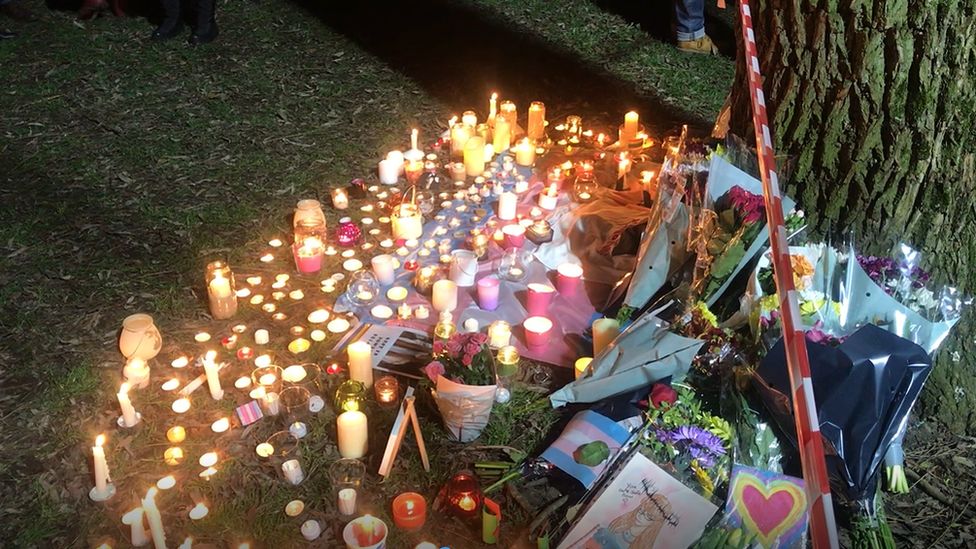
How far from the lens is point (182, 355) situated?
12.0ft

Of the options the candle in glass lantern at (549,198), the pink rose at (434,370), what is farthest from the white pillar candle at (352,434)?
the candle in glass lantern at (549,198)

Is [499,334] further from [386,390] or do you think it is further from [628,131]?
[628,131]

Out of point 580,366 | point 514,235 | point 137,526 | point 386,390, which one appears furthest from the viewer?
point 514,235

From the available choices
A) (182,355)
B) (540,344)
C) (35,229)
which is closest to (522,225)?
(540,344)

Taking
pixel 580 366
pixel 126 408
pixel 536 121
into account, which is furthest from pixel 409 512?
pixel 536 121

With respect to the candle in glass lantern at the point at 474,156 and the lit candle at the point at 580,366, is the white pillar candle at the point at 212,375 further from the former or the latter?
the candle in glass lantern at the point at 474,156

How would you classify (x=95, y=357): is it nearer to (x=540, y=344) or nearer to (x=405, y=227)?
(x=405, y=227)

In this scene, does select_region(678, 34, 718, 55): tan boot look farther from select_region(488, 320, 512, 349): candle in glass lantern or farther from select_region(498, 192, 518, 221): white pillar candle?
select_region(488, 320, 512, 349): candle in glass lantern

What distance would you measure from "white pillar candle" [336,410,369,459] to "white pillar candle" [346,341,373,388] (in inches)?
11.1

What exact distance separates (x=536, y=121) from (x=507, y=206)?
112 centimetres

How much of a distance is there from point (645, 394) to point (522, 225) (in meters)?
1.72

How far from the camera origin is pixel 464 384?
3.05m

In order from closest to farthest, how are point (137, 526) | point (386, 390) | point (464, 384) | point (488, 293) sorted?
1. point (137, 526)
2. point (464, 384)
3. point (386, 390)
4. point (488, 293)

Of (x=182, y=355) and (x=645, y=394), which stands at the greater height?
(x=645, y=394)
